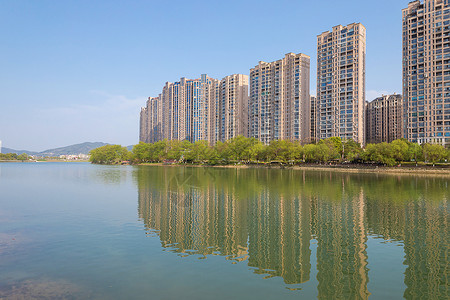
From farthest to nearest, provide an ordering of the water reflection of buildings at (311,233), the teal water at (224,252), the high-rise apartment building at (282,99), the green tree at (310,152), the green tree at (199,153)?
1. the high-rise apartment building at (282,99)
2. the green tree at (199,153)
3. the green tree at (310,152)
4. the water reflection of buildings at (311,233)
5. the teal water at (224,252)

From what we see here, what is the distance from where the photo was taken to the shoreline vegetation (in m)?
103

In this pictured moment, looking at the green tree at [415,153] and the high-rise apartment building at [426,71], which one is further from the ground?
the high-rise apartment building at [426,71]

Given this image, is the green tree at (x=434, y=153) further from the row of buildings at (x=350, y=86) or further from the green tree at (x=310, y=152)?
the green tree at (x=310, y=152)

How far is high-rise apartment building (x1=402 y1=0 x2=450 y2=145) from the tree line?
578 inches

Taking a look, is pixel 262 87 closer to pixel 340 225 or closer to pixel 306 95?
pixel 306 95

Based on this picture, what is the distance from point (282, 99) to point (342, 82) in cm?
3747

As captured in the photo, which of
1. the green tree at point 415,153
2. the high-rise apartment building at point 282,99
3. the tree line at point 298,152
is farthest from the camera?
the high-rise apartment building at point 282,99

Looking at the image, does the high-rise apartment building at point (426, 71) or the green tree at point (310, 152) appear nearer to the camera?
the high-rise apartment building at point (426, 71)

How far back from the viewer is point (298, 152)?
133750 millimetres

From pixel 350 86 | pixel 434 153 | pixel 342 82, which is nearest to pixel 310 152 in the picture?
pixel 434 153

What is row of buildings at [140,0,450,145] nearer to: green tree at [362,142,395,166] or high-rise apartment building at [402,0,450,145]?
high-rise apartment building at [402,0,450,145]

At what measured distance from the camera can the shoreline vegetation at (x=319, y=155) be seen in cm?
10300

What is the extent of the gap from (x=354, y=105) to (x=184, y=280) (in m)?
152

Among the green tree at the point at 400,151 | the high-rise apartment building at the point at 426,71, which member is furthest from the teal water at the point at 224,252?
the high-rise apartment building at the point at 426,71
